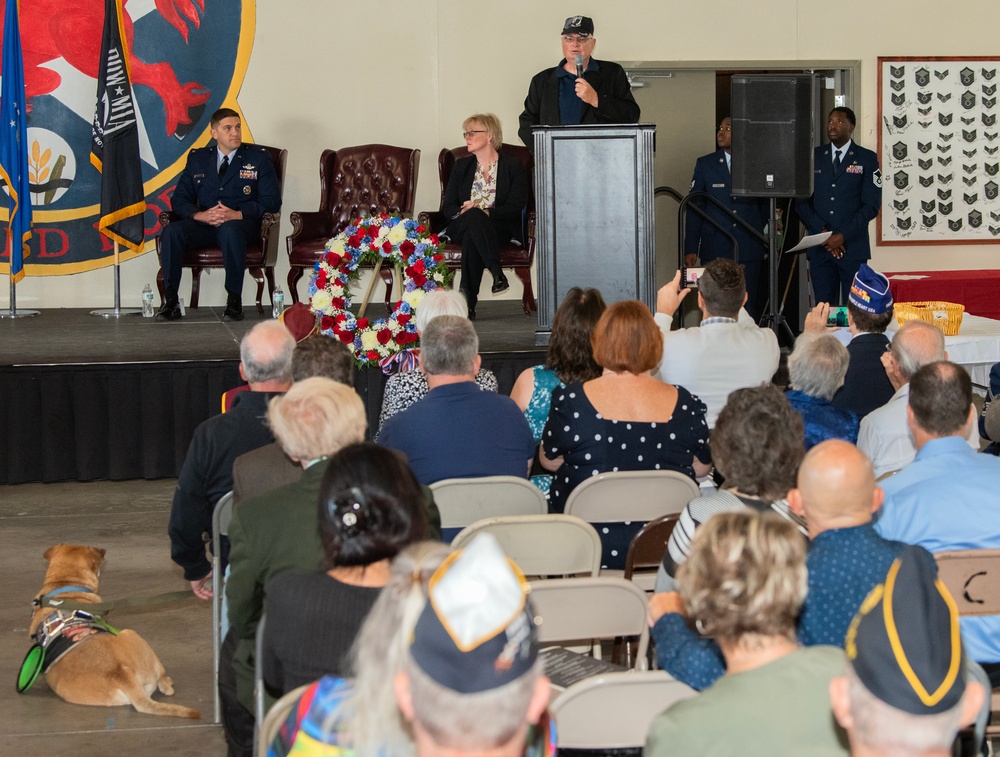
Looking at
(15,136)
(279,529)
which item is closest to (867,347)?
(279,529)

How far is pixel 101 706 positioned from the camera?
319 centimetres

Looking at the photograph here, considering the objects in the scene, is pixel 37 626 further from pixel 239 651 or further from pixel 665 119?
pixel 665 119

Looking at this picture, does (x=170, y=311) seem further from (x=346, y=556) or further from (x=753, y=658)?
(x=753, y=658)

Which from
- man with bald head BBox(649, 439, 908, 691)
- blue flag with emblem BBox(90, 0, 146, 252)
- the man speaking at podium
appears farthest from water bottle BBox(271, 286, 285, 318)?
man with bald head BBox(649, 439, 908, 691)

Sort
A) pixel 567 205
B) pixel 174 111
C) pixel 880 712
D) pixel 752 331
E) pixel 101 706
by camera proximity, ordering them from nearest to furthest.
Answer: pixel 880 712, pixel 101 706, pixel 752 331, pixel 567 205, pixel 174 111

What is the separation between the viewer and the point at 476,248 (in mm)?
7078

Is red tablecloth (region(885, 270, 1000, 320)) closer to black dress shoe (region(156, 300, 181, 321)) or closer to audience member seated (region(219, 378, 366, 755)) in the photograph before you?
black dress shoe (region(156, 300, 181, 321))

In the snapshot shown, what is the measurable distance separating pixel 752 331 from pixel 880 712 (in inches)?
111

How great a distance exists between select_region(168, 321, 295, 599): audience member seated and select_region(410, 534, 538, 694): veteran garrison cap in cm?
206

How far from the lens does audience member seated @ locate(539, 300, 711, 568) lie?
3.17 metres

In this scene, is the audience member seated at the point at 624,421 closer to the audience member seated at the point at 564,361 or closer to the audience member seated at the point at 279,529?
the audience member seated at the point at 564,361

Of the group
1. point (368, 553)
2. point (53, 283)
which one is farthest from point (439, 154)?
point (368, 553)

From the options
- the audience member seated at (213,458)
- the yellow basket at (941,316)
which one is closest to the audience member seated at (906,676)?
the audience member seated at (213,458)

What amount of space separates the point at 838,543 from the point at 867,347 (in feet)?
7.22
